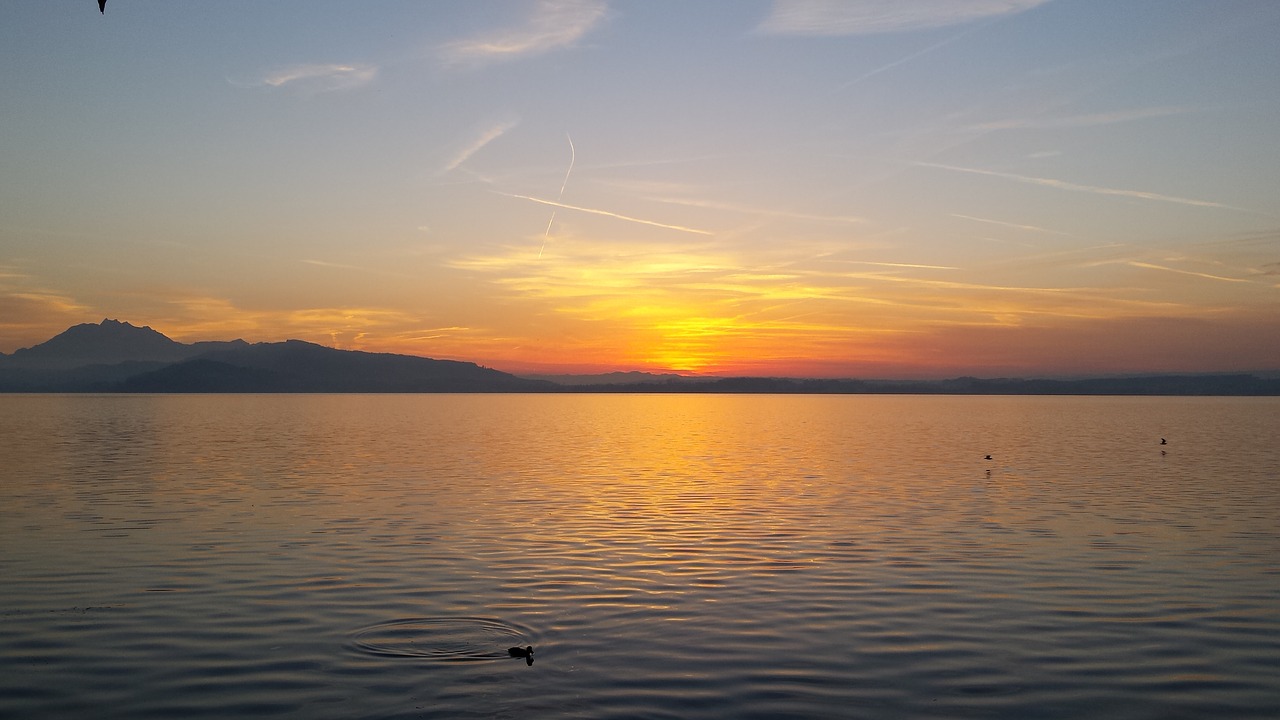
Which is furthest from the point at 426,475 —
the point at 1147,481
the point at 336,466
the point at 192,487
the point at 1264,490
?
the point at 1264,490

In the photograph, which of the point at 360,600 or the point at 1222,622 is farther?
the point at 360,600

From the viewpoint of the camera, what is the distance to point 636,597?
74.4 ft

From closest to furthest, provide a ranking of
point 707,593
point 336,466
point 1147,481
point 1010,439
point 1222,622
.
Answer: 1. point 1222,622
2. point 707,593
3. point 1147,481
4. point 336,466
5. point 1010,439

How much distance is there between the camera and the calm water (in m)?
15.2

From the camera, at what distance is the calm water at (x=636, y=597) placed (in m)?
15.2

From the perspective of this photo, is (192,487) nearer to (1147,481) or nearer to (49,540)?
(49,540)

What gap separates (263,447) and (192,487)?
32.1 meters

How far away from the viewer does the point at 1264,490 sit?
154 ft

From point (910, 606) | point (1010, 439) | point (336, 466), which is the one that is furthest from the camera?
point (1010, 439)

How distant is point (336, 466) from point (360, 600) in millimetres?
39868

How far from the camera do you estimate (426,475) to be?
54.2m

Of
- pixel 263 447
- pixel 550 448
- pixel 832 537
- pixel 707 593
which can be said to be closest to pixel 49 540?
pixel 707 593

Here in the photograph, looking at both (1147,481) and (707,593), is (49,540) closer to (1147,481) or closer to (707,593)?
(707,593)

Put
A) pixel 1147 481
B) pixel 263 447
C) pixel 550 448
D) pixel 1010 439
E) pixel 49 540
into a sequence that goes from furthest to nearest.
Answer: pixel 1010 439, pixel 550 448, pixel 263 447, pixel 1147 481, pixel 49 540
